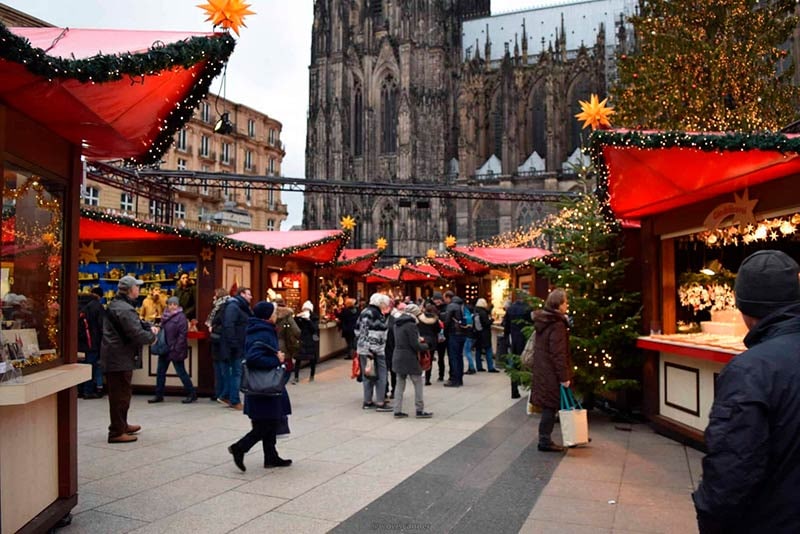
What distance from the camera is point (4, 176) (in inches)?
158

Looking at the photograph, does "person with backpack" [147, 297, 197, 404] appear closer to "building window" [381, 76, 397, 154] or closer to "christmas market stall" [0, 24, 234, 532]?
"christmas market stall" [0, 24, 234, 532]

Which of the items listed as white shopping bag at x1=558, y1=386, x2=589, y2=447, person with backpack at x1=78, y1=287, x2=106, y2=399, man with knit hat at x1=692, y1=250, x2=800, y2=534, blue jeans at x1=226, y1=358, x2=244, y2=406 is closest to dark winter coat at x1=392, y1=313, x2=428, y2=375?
blue jeans at x1=226, y1=358, x2=244, y2=406

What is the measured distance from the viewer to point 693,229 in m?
7.66

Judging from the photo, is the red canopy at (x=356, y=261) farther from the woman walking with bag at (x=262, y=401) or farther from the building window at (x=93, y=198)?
the building window at (x=93, y=198)

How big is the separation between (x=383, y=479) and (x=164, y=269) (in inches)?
285

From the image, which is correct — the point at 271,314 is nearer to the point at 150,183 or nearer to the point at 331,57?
the point at 150,183

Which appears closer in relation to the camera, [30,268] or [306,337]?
[30,268]

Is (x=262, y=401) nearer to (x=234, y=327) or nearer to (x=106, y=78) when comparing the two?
(x=106, y=78)

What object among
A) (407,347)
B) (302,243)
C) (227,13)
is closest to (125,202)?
(302,243)

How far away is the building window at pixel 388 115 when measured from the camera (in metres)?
57.2

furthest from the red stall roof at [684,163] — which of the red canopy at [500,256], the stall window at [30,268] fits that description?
the red canopy at [500,256]

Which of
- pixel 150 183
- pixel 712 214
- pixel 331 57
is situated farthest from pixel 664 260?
pixel 331 57

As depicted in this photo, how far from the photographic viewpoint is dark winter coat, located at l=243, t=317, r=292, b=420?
19.6ft

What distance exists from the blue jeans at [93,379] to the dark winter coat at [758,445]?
33.1 feet
